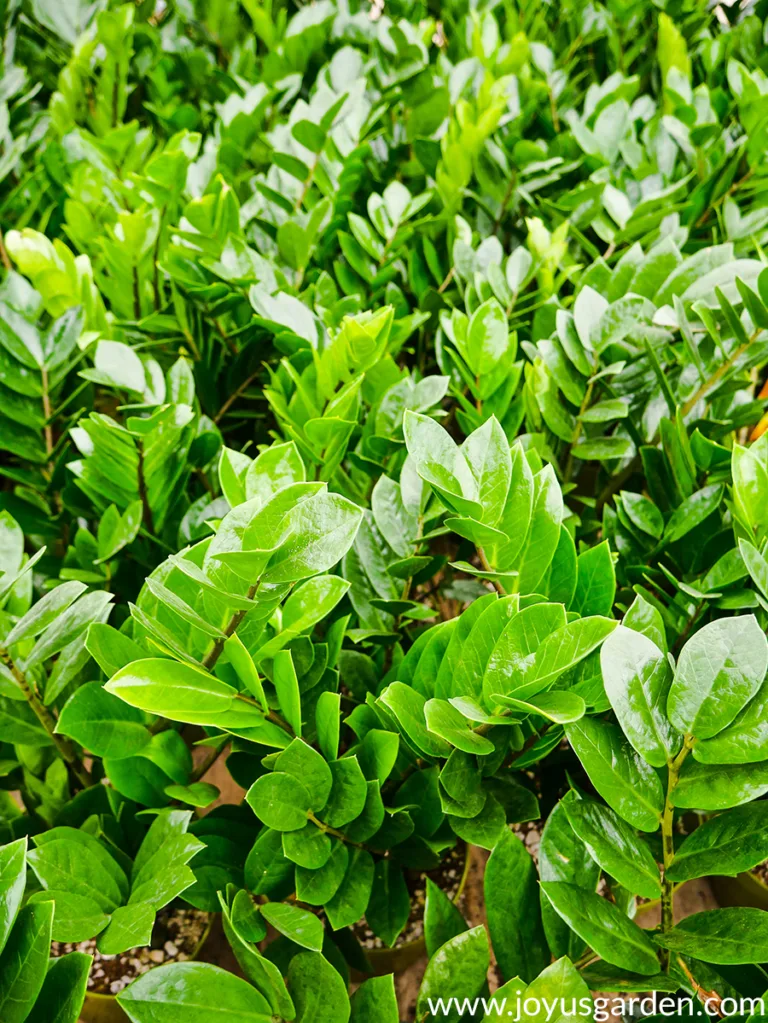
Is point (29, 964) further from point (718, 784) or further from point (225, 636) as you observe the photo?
point (718, 784)

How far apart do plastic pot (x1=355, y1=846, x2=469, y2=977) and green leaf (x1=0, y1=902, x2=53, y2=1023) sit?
1.05 feet

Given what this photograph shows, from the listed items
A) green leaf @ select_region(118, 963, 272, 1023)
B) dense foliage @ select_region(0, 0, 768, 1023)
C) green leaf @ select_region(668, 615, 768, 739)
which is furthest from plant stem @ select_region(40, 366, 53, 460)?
green leaf @ select_region(668, 615, 768, 739)

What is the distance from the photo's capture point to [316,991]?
44 cm

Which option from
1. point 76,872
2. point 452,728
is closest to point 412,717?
point 452,728

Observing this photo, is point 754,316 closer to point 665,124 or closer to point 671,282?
point 671,282

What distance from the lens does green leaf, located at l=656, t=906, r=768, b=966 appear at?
421 mm

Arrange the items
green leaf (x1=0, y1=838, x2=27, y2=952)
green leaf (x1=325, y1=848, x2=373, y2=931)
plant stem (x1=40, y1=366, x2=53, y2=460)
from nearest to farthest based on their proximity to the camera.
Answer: green leaf (x1=0, y1=838, x2=27, y2=952) → green leaf (x1=325, y1=848, x2=373, y2=931) → plant stem (x1=40, y1=366, x2=53, y2=460)

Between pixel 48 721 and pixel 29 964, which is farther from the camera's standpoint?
pixel 48 721

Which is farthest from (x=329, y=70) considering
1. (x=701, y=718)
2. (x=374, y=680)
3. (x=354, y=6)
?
(x=701, y=718)

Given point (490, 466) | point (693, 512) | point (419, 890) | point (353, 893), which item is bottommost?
point (419, 890)

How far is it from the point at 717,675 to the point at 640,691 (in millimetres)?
40

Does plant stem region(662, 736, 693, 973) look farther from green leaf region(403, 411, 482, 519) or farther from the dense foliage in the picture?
green leaf region(403, 411, 482, 519)

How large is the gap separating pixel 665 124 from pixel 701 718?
0.84 metres

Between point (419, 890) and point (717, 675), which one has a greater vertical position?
point (717, 675)
